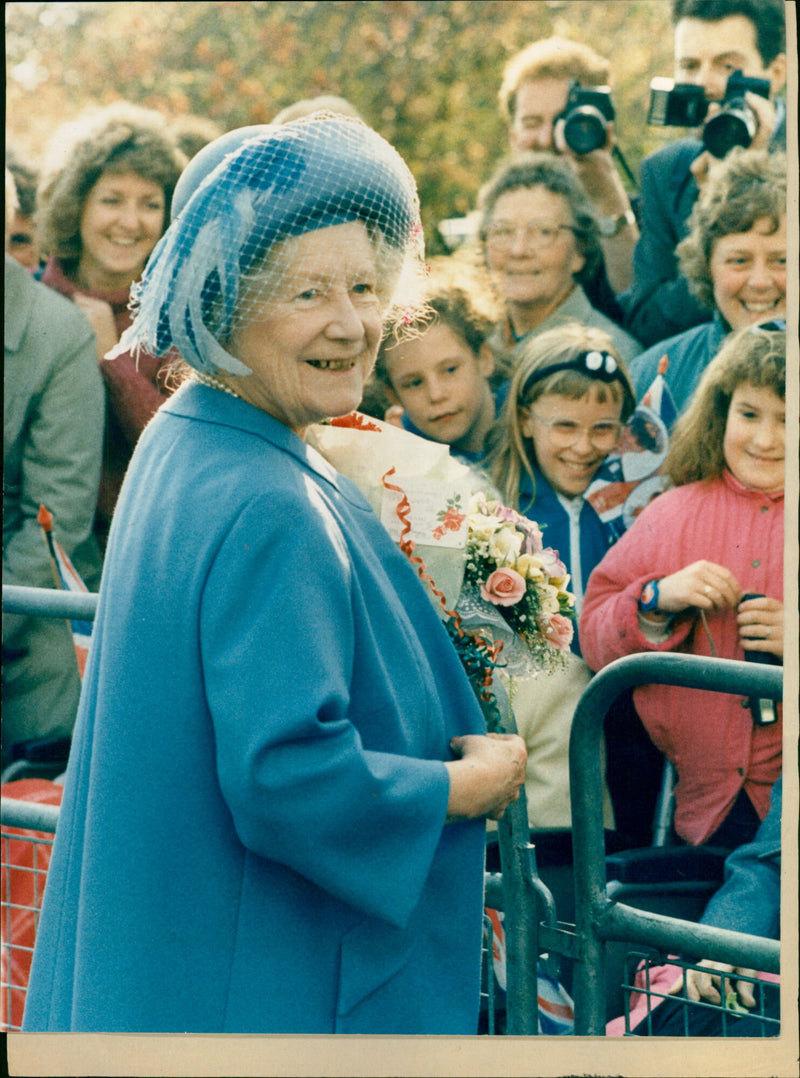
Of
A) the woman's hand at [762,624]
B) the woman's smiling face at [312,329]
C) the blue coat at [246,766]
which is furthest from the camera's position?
the woman's hand at [762,624]

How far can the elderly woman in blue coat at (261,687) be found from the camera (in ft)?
5.65

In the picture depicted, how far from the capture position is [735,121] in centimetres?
328

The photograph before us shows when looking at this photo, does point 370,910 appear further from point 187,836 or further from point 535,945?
point 535,945

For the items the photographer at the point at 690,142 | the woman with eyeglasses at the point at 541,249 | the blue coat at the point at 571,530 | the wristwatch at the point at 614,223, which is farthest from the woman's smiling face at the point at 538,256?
the blue coat at the point at 571,530

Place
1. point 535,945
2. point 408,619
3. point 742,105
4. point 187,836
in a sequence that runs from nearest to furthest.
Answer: point 187,836, point 408,619, point 535,945, point 742,105

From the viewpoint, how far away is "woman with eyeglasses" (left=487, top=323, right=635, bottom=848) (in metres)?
3.16

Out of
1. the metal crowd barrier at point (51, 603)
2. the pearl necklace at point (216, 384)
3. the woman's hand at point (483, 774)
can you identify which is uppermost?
the pearl necklace at point (216, 384)

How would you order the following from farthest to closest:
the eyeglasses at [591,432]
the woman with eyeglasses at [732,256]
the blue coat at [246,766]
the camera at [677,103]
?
the camera at [677,103] < the eyeglasses at [591,432] < the woman with eyeglasses at [732,256] < the blue coat at [246,766]

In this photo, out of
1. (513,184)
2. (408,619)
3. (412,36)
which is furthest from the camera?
(412,36)

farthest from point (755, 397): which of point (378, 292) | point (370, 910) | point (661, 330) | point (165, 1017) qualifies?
point (165, 1017)

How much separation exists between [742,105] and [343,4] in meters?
4.08

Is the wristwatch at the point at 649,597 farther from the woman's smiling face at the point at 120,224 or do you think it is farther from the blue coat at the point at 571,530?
the woman's smiling face at the point at 120,224

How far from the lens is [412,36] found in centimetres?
652

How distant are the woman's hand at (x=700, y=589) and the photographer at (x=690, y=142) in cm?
81
